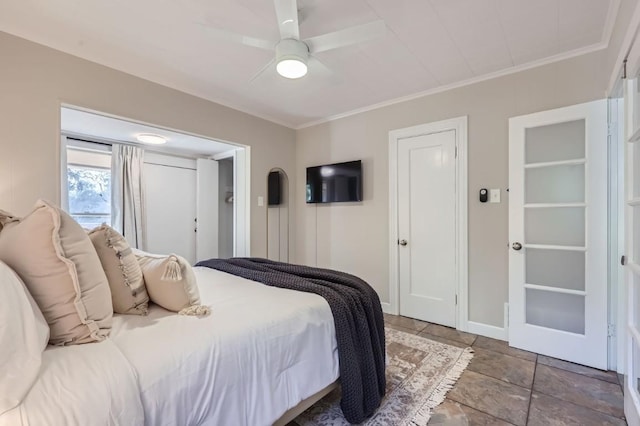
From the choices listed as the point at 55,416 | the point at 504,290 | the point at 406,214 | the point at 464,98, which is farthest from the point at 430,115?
the point at 55,416

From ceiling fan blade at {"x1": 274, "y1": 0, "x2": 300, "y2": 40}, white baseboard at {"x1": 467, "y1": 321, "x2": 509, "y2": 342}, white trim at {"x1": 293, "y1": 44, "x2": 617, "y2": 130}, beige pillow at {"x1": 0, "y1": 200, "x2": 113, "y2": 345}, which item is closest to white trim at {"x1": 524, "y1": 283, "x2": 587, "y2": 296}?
white baseboard at {"x1": 467, "y1": 321, "x2": 509, "y2": 342}

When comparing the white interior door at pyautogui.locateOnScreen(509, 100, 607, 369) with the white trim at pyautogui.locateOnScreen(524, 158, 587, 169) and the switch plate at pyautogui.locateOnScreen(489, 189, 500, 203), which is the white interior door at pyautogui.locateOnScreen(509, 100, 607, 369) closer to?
the white trim at pyautogui.locateOnScreen(524, 158, 587, 169)

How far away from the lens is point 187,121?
3154 mm

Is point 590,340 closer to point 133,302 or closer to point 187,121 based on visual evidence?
point 133,302

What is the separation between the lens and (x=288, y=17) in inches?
66.6

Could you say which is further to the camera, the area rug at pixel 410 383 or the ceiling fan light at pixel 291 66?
the ceiling fan light at pixel 291 66

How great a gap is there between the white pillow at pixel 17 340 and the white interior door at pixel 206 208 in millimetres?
3840

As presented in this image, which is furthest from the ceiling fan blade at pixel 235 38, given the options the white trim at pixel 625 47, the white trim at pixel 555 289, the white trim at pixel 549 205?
the white trim at pixel 555 289

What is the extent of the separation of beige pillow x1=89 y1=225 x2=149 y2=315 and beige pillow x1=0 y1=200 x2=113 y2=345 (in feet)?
0.74


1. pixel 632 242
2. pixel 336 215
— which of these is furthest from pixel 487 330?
pixel 336 215

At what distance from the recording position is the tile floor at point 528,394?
67.1 inches

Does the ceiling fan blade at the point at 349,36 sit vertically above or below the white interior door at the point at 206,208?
above

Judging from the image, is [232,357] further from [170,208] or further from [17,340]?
[170,208]

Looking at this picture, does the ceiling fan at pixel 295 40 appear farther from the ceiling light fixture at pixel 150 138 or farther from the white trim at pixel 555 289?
the white trim at pixel 555 289
